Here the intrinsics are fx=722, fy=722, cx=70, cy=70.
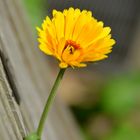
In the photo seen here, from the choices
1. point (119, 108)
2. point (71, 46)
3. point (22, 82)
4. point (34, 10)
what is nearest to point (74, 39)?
point (71, 46)

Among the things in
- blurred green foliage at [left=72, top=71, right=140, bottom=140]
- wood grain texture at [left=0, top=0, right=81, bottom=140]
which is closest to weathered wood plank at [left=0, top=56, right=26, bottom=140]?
wood grain texture at [left=0, top=0, right=81, bottom=140]

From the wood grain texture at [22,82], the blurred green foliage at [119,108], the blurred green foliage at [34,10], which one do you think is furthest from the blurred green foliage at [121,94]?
the wood grain texture at [22,82]

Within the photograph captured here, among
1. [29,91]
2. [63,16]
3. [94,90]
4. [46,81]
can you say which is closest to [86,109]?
[94,90]

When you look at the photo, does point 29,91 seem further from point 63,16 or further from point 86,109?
point 86,109

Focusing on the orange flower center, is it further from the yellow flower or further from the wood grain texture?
the wood grain texture

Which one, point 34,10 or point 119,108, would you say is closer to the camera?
point 34,10

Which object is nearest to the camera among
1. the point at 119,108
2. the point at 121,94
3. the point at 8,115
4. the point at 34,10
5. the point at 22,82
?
the point at 8,115

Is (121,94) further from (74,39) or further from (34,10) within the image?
(74,39)
